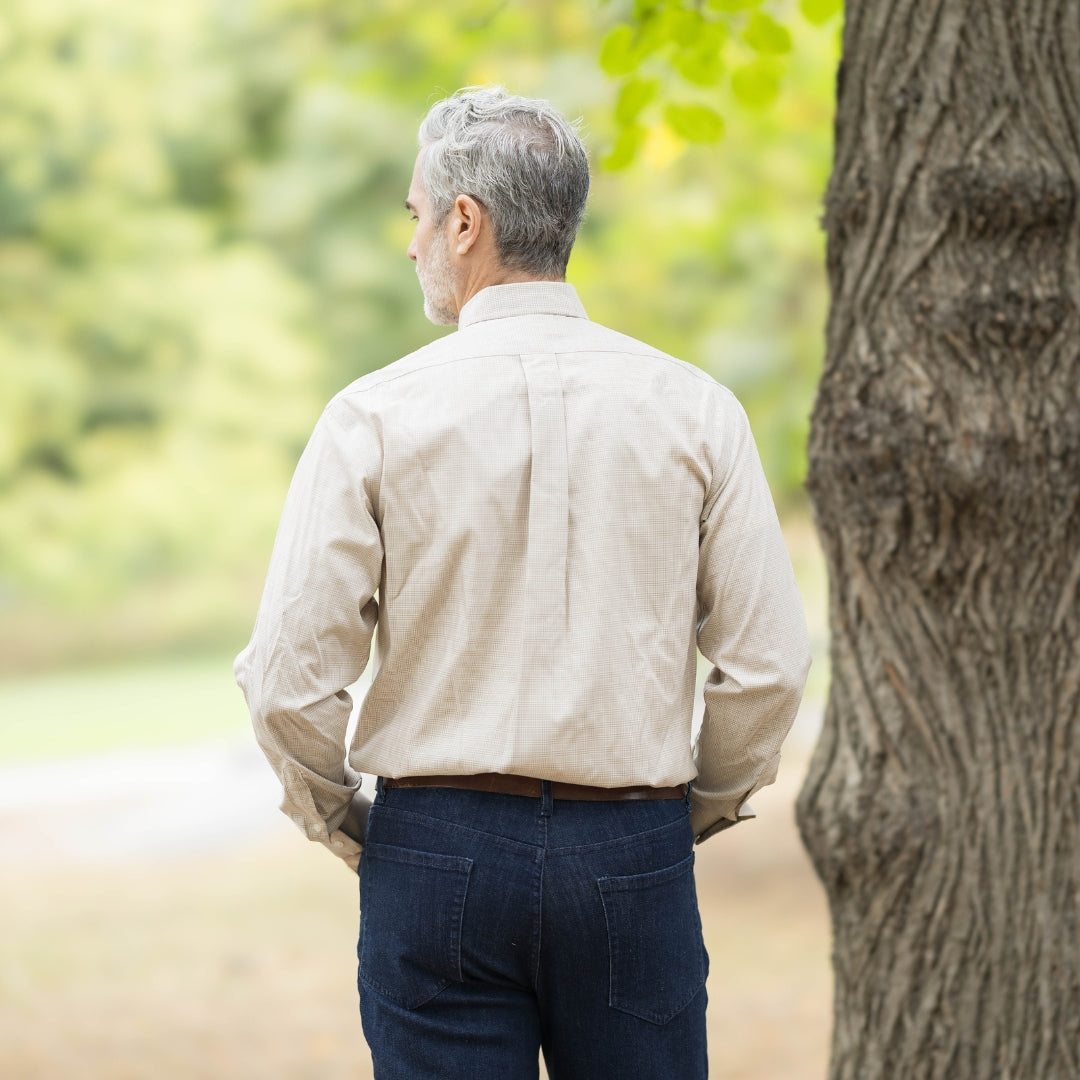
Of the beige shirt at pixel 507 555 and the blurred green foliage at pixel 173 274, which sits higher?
the blurred green foliage at pixel 173 274

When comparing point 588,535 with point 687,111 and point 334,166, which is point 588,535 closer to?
point 687,111

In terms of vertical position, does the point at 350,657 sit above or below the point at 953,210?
below

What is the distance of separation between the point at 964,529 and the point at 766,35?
4.75 feet

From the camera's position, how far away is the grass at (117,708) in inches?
595

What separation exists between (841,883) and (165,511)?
1344 cm

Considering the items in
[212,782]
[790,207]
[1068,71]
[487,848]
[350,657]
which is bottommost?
[212,782]

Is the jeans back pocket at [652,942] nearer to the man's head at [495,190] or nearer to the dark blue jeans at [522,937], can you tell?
the dark blue jeans at [522,937]

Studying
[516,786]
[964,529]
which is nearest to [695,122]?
[964,529]

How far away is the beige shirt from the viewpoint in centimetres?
162

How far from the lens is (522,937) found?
5.35ft

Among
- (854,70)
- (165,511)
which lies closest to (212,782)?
(165,511)

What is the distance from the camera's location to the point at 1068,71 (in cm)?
227

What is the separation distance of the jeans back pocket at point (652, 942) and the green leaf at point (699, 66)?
2061 millimetres

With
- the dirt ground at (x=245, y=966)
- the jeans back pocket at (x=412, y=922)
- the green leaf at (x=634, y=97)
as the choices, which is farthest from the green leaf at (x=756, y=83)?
the dirt ground at (x=245, y=966)
